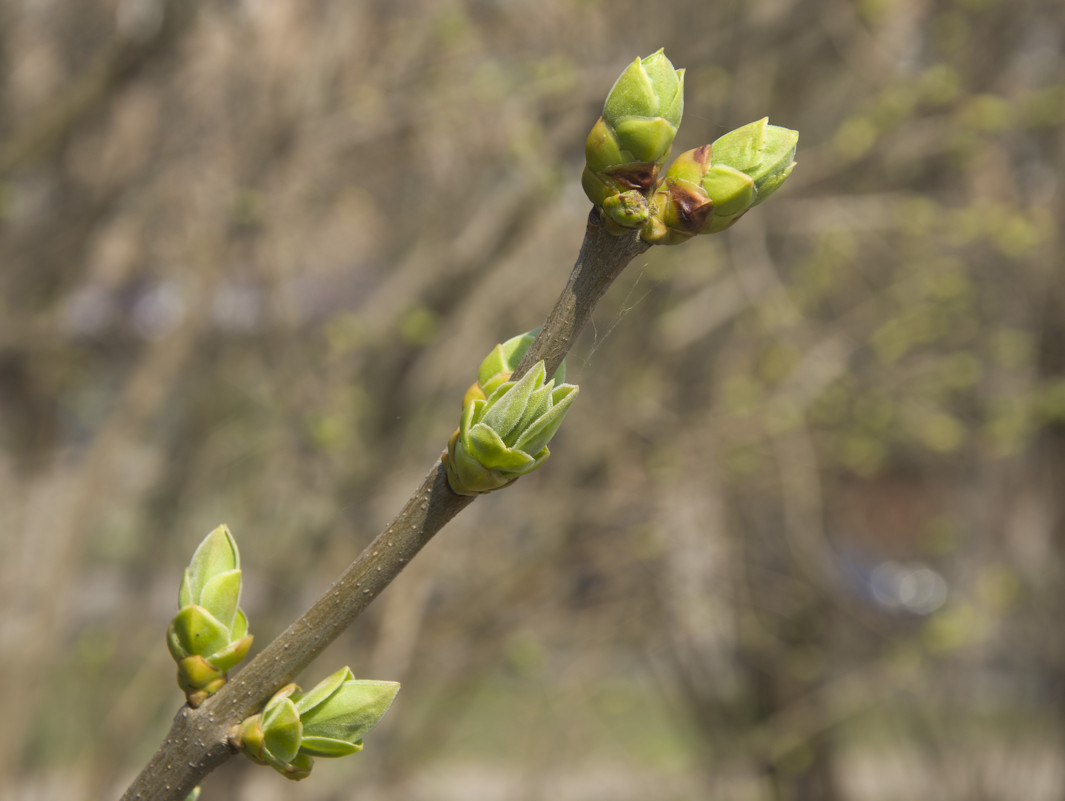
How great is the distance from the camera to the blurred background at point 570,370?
3412 millimetres

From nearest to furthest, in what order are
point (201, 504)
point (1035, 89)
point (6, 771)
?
point (6, 771) → point (1035, 89) → point (201, 504)

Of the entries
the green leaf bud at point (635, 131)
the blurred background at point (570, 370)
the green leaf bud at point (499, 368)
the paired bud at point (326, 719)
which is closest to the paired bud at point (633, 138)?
the green leaf bud at point (635, 131)

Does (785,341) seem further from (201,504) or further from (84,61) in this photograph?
(84,61)

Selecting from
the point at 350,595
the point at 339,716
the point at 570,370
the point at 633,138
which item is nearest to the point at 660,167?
the point at 633,138

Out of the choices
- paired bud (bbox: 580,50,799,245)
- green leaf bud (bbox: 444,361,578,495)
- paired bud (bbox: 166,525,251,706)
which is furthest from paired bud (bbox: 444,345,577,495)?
paired bud (bbox: 166,525,251,706)

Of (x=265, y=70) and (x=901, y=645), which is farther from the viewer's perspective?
(x=901, y=645)

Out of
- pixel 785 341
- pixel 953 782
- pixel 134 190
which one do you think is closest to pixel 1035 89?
pixel 785 341

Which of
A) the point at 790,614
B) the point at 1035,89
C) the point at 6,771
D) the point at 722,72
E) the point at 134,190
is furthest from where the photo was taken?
the point at 790,614

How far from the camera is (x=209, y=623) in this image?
889 mm

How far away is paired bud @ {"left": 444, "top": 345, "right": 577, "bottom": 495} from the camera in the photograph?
0.78 meters

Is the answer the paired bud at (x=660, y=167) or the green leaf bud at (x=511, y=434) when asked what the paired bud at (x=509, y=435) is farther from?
the paired bud at (x=660, y=167)

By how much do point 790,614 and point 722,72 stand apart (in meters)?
2.89

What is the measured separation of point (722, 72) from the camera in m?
3.08

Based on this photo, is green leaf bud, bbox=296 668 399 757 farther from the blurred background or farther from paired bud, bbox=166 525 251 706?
the blurred background
